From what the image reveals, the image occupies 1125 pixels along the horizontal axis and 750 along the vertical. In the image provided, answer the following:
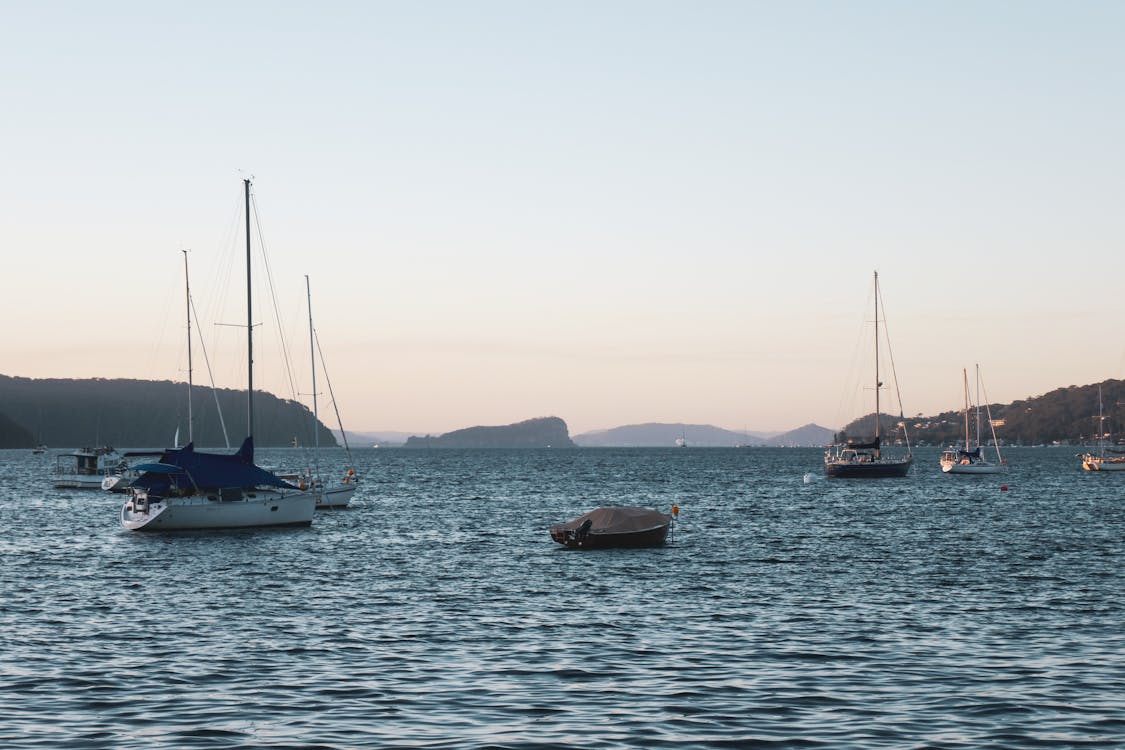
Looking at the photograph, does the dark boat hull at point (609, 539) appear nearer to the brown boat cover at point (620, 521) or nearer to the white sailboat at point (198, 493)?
the brown boat cover at point (620, 521)

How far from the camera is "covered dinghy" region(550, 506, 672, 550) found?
58.7m

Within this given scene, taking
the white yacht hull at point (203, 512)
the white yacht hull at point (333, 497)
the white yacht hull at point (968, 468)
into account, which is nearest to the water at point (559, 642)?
the white yacht hull at point (203, 512)

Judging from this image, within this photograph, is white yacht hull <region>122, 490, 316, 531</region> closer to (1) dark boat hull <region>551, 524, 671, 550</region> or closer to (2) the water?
(2) the water

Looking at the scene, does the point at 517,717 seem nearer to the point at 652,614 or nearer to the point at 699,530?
the point at 652,614

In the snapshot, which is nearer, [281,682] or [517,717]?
[517,717]

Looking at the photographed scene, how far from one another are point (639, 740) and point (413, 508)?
260 ft

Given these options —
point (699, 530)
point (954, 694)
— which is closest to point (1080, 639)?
point (954, 694)

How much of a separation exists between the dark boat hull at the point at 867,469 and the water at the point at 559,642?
82.6m

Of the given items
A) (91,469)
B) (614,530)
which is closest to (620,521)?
(614,530)

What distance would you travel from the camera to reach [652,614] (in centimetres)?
3669

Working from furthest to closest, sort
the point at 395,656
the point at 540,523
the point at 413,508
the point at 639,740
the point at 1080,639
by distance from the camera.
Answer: the point at 413,508
the point at 540,523
the point at 1080,639
the point at 395,656
the point at 639,740

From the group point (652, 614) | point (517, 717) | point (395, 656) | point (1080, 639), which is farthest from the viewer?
point (652, 614)

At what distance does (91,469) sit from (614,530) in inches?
3665

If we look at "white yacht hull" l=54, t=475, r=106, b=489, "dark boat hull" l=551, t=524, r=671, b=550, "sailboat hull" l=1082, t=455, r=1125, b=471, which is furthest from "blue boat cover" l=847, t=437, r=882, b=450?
"dark boat hull" l=551, t=524, r=671, b=550
